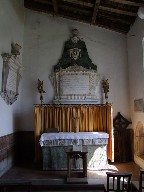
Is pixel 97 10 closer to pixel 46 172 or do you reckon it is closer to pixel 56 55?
pixel 56 55

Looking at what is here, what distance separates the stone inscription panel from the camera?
8.00 metres

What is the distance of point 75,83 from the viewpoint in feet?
26.3

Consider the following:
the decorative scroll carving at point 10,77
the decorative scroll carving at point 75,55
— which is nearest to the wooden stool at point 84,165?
the decorative scroll carving at point 10,77

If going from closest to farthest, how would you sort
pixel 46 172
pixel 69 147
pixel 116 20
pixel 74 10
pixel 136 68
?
pixel 46 172, pixel 69 147, pixel 136 68, pixel 116 20, pixel 74 10

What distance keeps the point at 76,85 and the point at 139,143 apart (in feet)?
8.37

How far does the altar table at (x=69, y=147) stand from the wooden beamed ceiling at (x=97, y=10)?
3415mm

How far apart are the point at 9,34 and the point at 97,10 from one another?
255 centimetres

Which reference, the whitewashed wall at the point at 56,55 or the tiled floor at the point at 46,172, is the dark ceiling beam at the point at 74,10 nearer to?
the whitewashed wall at the point at 56,55

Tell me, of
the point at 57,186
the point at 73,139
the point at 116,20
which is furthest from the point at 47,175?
the point at 116,20

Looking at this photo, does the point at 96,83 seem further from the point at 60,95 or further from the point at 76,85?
the point at 60,95

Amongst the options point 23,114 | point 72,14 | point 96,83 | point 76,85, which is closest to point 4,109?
point 23,114

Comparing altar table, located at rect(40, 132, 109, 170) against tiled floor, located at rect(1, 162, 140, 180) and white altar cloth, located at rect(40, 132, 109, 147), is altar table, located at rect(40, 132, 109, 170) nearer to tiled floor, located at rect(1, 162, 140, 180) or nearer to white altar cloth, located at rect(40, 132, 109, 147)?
white altar cloth, located at rect(40, 132, 109, 147)

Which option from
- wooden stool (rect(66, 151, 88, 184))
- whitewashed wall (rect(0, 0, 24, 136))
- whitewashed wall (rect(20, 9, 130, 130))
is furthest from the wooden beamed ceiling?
wooden stool (rect(66, 151, 88, 184))

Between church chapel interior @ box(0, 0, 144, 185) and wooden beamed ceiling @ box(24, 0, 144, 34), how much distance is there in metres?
0.03
